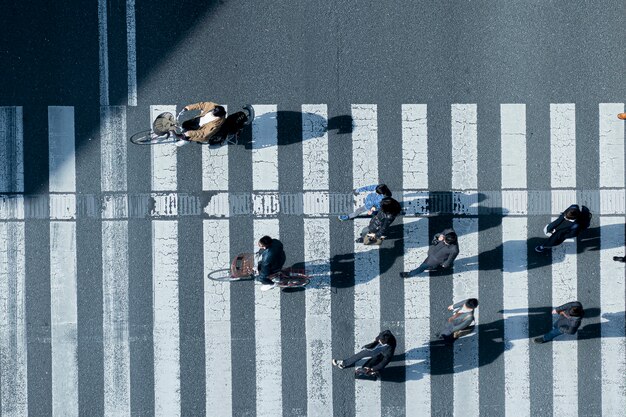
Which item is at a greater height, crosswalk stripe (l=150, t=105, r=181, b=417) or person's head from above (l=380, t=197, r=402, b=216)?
person's head from above (l=380, t=197, r=402, b=216)

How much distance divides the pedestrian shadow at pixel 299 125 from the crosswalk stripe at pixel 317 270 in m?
0.02

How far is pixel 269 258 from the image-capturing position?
12.0 m

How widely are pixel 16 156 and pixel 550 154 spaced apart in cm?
1103

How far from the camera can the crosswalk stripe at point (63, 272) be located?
12.8 meters

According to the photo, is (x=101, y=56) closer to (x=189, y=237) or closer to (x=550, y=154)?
(x=189, y=237)

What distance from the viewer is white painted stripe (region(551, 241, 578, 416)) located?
13086mm

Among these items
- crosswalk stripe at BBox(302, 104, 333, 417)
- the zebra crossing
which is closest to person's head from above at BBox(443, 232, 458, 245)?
the zebra crossing

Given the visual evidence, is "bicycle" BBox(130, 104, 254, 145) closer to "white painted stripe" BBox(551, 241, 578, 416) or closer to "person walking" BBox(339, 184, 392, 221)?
"person walking" BBox(339, 184, 392, 221)

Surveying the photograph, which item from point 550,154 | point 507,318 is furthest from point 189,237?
point 550,154

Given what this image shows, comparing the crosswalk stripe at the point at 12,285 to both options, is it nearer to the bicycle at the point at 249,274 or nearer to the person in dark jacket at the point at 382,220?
the bicycle at the point at 249,274

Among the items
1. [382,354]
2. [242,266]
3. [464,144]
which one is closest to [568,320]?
[382,354]

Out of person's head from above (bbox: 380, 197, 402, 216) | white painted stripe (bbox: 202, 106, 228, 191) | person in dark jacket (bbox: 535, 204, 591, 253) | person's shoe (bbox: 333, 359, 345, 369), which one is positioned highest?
white painted stripe (bbox: 202, 106, 228, 191)

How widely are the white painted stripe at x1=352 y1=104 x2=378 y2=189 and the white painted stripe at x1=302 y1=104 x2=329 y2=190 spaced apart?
1.97 ft

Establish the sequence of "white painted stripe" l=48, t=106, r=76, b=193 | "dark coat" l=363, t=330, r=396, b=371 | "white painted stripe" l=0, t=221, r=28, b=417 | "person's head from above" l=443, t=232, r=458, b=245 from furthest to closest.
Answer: "white painted stripe" l=48, t=106, r=76, b=193 → "white painted stripe" l=0, t=221, r=28, b=417 → "dark coat" l=363, t=330, r=396, b=371 → "person's head from above" l=443, t=232, r=458, b=245
